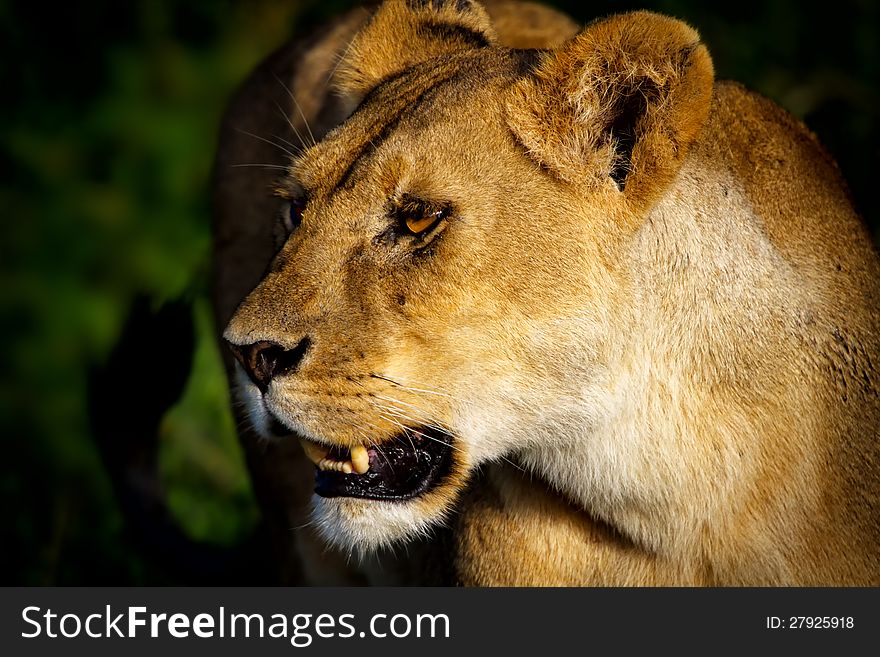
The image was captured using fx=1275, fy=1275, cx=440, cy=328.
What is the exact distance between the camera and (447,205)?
2.11m

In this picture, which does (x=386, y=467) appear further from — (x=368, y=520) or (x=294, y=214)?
(x=294, y=214)

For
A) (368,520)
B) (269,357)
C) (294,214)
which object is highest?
(294,214)

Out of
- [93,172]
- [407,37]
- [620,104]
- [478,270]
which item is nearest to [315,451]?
[478,270]

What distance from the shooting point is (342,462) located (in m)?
2.21

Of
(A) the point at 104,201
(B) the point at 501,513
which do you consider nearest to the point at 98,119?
(A) the point at 104,201

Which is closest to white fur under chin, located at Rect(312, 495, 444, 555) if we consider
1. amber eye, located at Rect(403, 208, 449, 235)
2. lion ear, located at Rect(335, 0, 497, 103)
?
amber eye, located at Rect(403, 208, 449, 235)

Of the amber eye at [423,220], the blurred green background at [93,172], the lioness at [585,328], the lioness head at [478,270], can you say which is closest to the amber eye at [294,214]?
the lioness at [585,328]

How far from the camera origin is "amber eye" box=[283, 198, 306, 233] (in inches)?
92.0

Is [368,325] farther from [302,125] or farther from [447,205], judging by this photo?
[302,125]

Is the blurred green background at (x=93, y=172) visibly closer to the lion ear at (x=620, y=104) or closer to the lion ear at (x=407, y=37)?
the lion ear at (x=407, y=37)

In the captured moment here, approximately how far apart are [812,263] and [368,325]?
0.80 m

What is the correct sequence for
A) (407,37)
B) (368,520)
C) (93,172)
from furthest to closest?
(93,172), (407,37), (368,520)

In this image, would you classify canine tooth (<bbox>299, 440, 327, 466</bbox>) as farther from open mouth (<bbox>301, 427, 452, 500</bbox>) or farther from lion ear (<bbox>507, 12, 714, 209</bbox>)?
lion ear (<bbox>507, 12, 714, 209</bbox>)

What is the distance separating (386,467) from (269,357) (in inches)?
11.7
